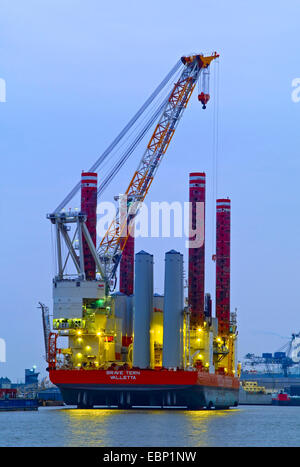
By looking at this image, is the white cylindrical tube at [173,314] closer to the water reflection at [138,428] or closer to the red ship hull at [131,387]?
the red ship hull at [131,387]

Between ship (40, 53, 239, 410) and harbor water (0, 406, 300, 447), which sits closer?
harbor water (0, 406, 300, 447)

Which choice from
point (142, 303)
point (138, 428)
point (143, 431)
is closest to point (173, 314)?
point (142, 303)

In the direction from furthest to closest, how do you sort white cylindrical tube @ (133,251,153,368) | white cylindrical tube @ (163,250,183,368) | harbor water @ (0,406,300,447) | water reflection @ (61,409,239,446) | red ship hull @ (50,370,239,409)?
1. white cylindrical tube @ (133,251,153,368)
2. white cylindrical tube @ (163,250,183,368)
3. red ship hull @ (50,370,239,409)
4. harbor water @ (0,406,300,447)
5. water reflection @ (61,409,239,446)

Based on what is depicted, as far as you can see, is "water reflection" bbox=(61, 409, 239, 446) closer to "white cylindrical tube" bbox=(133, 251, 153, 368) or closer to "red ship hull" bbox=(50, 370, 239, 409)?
"red ship hull" bbox=(50, 370, 239, 409)

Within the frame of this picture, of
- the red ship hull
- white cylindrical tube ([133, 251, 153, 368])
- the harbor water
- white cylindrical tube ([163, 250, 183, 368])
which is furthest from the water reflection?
white cylindrical tube ([133, 251, 153, 368])

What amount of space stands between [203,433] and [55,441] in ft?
40.3

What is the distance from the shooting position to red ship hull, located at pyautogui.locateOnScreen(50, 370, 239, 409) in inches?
3971

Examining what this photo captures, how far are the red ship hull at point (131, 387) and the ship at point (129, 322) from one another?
10 centimetres

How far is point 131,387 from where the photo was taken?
101m

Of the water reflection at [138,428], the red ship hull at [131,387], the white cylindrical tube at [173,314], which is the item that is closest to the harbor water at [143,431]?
the water reflection at [138,428]

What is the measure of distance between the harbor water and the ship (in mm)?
4336

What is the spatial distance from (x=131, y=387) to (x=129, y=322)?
14428 millimetres

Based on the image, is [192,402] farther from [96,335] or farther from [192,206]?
[192,206]

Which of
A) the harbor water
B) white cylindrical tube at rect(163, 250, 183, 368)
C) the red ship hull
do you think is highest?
white cylindrical tube at rect(163, 250, 183, 368)
